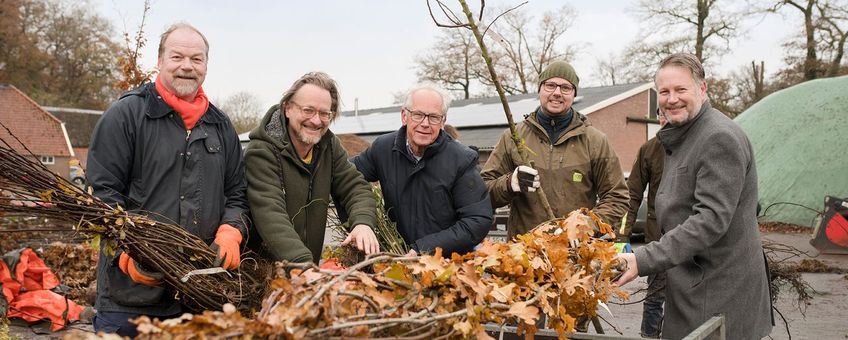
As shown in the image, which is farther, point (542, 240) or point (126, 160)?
point (126, 160)

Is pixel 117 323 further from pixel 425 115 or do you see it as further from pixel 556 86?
pixel 556 86

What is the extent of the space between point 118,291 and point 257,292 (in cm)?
54

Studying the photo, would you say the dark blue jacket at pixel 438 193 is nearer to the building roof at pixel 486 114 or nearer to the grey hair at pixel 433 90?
the grey hair at pixel 433 90

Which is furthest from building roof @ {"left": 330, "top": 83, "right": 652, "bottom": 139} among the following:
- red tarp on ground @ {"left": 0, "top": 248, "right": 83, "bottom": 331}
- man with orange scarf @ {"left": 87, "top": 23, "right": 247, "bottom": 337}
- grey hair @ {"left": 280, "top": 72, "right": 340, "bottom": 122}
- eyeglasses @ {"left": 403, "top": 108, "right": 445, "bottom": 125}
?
man with orange scarf @ {"left": 87, "top": 23, "right": 247, "bottom": 337}

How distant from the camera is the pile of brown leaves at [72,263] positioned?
8.47 m

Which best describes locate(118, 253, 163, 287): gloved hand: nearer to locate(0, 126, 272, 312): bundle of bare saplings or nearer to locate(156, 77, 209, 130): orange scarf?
locate(0, 126, 272, 312): bundle of bare saplings

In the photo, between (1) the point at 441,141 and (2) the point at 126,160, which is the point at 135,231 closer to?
(2) the point at 126,160

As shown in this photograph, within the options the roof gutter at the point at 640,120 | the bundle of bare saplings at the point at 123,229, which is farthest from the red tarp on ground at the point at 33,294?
the roof gutter at the point at 640,120

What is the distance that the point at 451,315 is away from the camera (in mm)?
1907

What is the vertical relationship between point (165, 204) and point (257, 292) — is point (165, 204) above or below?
above

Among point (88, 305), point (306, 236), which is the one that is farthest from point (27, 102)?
point (306, 236)

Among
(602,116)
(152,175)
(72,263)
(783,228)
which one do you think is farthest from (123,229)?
(602,116)

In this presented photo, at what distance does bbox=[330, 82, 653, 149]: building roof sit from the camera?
95.5ft

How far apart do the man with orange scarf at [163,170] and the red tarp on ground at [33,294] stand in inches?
183
